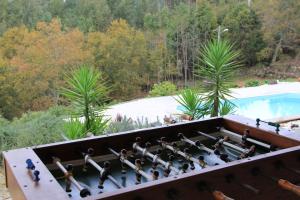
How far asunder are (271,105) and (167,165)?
1141 centimetres

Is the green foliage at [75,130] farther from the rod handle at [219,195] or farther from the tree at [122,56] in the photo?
the tree at [122,56]

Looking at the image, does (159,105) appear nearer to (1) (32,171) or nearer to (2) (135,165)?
(2) (135,165)

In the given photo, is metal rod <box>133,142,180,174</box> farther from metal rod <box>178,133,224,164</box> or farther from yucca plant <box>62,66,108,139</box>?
yucca plant <box>62,66,108,139</box>

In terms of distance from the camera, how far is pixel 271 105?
1241 centimetres

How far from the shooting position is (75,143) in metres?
1.93

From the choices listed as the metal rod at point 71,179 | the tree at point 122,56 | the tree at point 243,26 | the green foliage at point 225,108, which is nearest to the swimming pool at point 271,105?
the tree at point 122,56

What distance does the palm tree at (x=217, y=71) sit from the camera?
4.40 metres

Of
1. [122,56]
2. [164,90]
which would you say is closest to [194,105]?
[164,90]

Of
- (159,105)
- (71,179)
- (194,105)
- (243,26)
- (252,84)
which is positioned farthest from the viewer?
(243,26)

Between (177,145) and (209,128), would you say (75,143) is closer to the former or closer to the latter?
(177,145)

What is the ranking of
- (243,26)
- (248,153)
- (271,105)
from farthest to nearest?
(243,26) < (271,105) < (248,153)

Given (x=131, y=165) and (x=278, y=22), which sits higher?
(x=278, y=22)

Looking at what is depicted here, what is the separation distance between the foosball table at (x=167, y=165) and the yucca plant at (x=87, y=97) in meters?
1.82

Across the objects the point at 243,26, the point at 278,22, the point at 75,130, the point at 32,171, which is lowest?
the point at 75,130
